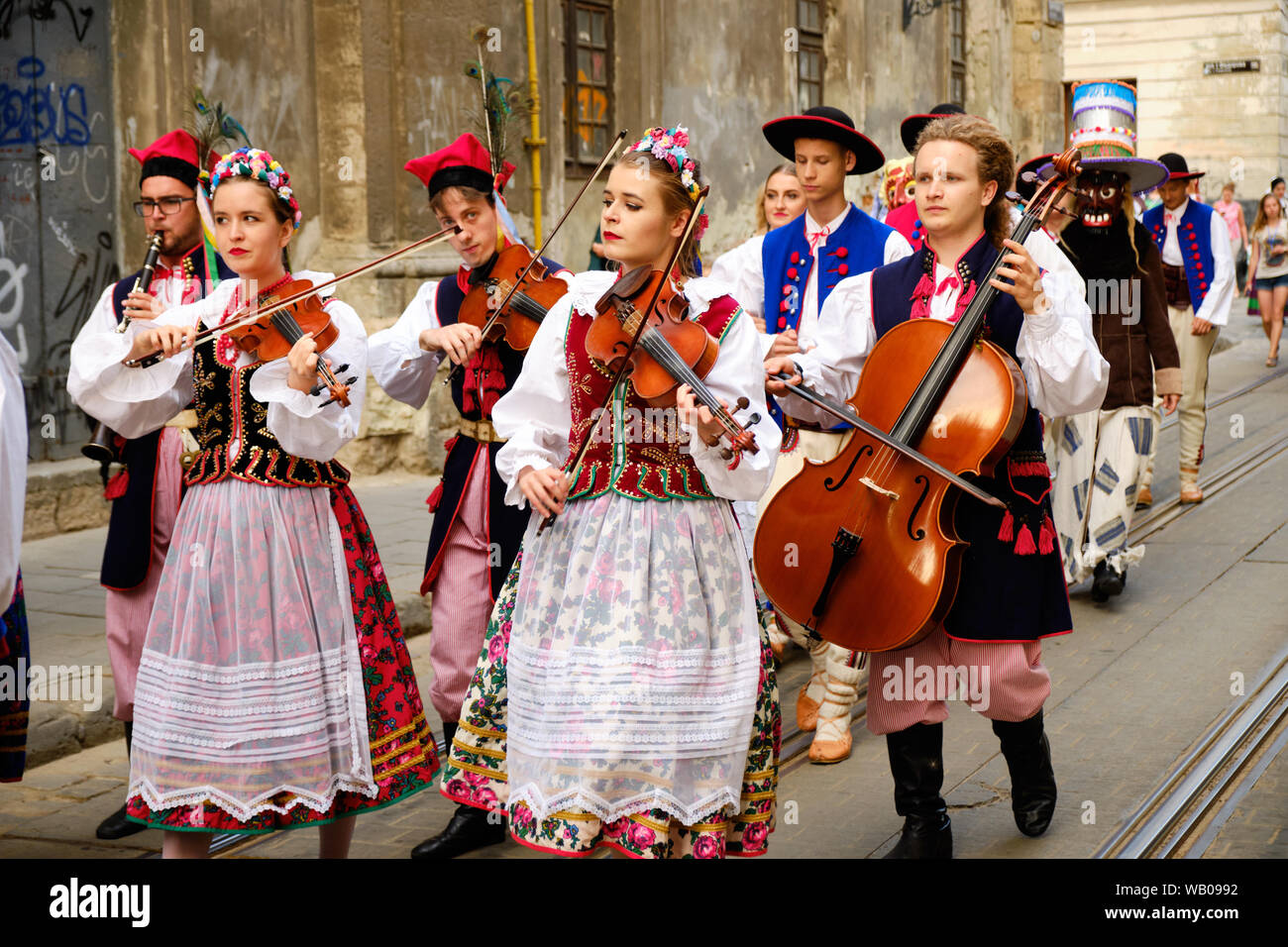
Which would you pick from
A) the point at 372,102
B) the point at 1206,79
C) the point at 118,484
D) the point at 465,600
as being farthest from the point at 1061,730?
the point at 1206,79

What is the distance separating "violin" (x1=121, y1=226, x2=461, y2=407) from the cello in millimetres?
1222

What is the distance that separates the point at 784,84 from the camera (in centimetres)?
1661

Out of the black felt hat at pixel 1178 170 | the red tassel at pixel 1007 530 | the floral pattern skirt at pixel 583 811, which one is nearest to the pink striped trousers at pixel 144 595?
the floral pattern skirt at pixel 583 811

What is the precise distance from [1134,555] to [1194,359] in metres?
3.20

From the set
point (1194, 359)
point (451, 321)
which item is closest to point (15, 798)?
point (451, 321)

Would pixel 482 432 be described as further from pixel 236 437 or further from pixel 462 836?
pixel 462 836

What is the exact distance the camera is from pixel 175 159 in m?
4.98

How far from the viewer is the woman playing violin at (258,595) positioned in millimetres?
3857

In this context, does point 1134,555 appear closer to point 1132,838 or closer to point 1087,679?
point 1087,679

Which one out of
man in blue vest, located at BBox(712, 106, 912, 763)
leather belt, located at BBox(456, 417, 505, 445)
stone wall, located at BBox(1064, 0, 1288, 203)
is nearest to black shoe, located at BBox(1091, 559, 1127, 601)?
man in blue vest, located at BBox(712, 106, 912, 763)

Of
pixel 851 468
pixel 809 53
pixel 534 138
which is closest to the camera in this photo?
pixel 851 468

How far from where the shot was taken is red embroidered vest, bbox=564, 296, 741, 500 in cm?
362

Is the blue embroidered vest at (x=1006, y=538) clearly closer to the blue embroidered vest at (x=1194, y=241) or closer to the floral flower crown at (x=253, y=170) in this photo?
the floral flower crown at (x=253, y=170)

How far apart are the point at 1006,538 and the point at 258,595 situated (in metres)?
2.02
